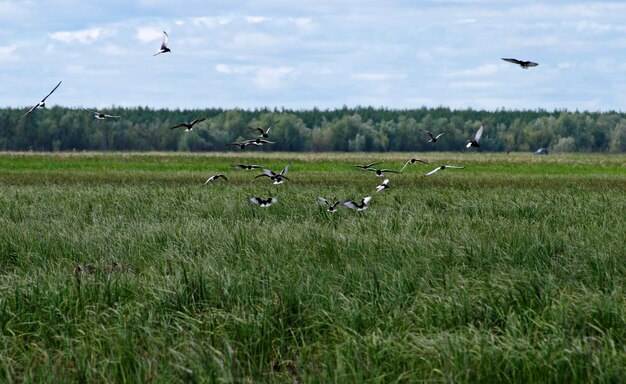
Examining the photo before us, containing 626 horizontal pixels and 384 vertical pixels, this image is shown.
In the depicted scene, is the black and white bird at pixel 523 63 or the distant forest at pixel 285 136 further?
the distant forest at pixel 285 136

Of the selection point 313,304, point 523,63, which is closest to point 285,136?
point 523,63

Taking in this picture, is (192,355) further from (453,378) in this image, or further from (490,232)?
(490,232)

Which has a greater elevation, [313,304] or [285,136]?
[313,304]

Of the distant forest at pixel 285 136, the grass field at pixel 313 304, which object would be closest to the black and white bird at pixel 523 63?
the grass field at pixel 313 304

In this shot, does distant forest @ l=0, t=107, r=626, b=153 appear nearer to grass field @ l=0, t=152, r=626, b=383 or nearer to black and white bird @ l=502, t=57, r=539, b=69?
black and white bird @ l=502, t=57, r=539, b=69

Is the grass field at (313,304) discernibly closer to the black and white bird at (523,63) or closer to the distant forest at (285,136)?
the black and white bird at (523,63)

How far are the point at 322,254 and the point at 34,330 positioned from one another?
4637mm

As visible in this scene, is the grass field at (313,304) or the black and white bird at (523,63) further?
the black and white bird at (523,63)

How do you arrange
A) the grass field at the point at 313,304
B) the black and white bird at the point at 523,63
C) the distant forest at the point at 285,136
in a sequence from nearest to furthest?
the grass field at the point at 313,304, the black and white bird at the point at 523,63, the distant forest at the point at 285,136

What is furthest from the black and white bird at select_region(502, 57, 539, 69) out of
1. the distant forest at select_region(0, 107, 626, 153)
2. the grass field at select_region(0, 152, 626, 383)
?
the distant forest at select_region(0, 107, 626, 153)

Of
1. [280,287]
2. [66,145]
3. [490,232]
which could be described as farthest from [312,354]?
[66,145]

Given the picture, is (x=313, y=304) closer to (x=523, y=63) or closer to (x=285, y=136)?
(x=523, y=63)

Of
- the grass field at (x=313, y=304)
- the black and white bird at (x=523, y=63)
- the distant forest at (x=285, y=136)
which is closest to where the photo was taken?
the grass field at (x=313, y=304)

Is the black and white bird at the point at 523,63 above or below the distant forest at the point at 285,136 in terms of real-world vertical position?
above
